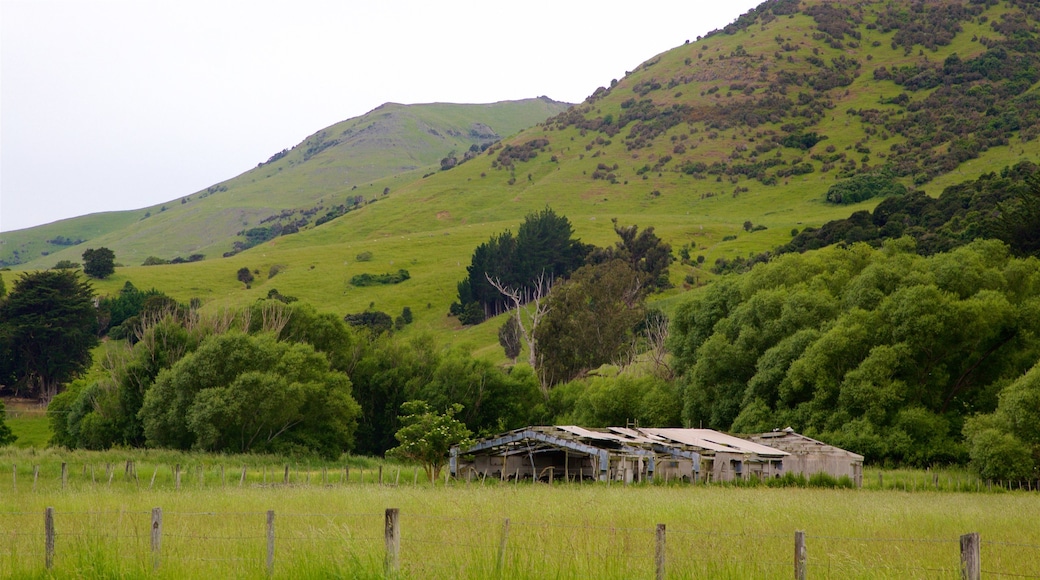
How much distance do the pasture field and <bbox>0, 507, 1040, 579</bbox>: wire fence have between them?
Answer: 5 cm

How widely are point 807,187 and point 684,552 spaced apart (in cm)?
15684

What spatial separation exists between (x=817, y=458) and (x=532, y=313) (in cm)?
6985

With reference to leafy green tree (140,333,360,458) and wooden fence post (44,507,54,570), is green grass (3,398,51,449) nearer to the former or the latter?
leafy green tree (140,333,360,458)

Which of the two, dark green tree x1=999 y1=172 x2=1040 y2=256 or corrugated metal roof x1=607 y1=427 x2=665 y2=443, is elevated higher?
dark green tree x1=999 y1=172 x2=1040 y2=256

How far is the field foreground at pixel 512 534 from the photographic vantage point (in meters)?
14.6

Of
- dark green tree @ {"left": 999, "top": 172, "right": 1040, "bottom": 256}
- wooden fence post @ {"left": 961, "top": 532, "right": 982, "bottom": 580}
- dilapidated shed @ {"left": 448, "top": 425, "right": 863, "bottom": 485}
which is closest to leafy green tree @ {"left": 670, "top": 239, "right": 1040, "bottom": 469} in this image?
dilapidated shed @ {"left": 448, "top": 425, "right": 863, "bottom": 485}

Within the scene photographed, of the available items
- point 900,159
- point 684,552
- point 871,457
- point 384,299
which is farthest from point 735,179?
point 684,552

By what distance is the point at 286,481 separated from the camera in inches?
1501

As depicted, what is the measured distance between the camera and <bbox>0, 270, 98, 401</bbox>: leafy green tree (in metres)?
95.8

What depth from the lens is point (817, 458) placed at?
46812 mm

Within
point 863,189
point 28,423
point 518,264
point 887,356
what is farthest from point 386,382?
point 863,189

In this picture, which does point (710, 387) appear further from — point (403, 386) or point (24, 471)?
point (24, 471)

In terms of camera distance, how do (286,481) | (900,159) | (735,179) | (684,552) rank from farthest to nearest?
(735,179) < (900,159) < (286,481) < (684,552)

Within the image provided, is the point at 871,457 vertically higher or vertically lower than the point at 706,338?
lower
